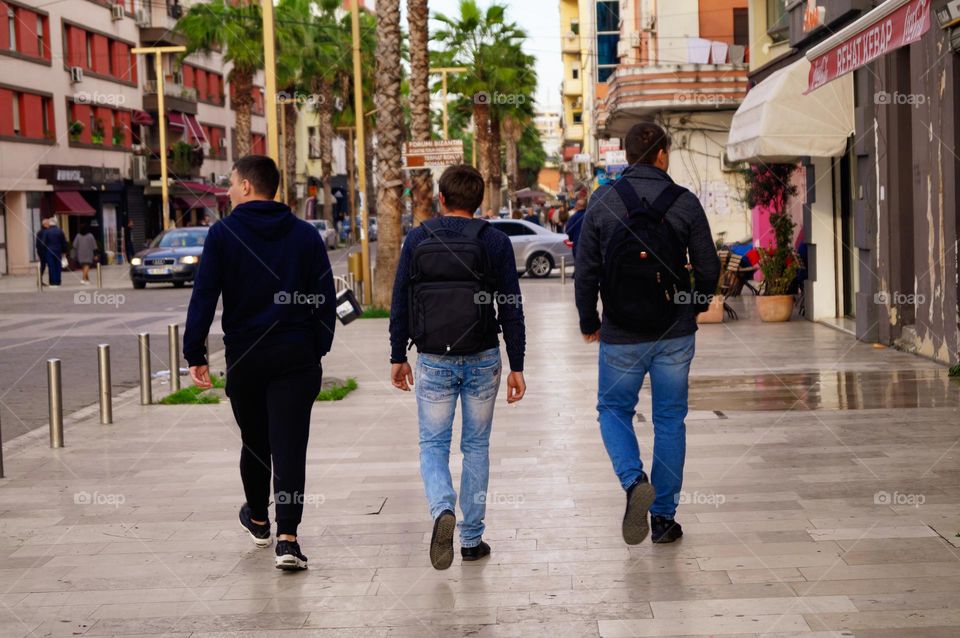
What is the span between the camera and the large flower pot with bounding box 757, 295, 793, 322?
19.4 meters

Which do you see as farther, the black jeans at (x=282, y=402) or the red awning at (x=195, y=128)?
the red awning at (x=195, y=128)

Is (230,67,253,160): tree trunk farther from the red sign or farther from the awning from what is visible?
the red sign

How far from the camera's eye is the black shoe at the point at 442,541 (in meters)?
6.05

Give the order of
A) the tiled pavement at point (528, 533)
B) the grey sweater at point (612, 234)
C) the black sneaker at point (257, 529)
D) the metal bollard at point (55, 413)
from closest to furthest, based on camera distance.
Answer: the tiled pavement at point (528, 533) < the grey sweater at point (612, 234) < the black sneaker at point (257, 529) < the metal bollard at point (55, 413)

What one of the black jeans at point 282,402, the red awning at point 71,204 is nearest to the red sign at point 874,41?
the black jeans at point 282,402

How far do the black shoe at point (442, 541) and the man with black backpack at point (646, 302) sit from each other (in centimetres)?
86

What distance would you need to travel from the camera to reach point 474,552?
6434 millimetres

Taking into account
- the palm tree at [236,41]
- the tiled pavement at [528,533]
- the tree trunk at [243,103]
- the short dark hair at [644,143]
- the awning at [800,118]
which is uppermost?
the palm tree at [236,41]

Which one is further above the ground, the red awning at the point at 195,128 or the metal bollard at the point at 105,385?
the red awning at the point at 195,128

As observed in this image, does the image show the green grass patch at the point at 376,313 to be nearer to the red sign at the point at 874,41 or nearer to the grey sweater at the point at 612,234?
the red sign at the point at 874,41

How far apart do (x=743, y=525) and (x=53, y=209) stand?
49.6 m

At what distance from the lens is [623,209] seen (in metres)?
6.50

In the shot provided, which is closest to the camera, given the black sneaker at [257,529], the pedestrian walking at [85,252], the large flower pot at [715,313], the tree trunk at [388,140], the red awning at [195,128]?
the black sneaker at [257,529]

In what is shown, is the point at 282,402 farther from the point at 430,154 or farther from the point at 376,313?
the point at 430,154
